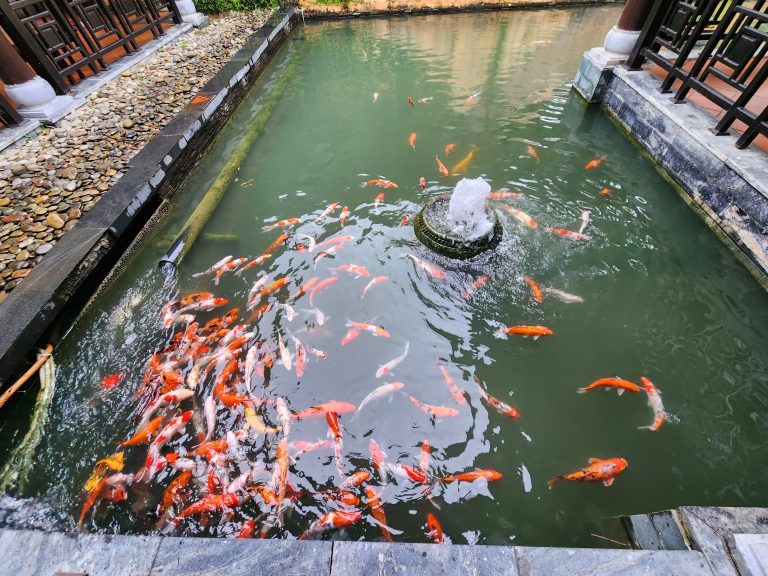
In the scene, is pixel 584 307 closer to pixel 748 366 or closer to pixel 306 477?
pixel 748 366

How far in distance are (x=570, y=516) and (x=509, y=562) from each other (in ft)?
3.83

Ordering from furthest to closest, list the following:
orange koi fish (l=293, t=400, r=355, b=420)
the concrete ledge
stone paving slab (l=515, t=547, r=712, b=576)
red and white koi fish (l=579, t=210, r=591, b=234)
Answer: red and white koi fish (l=579, t=210, r=591, b=234)
the concrete ledge
orange koi fish (l=293, t=400, r=355, b=420)
stone paving slab (l=515, t=547, r=712, b=576)

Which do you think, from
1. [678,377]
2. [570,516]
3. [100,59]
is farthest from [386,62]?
[570,516]

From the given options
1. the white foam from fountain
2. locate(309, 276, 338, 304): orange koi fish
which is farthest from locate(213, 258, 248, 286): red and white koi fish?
the white foam from fountain

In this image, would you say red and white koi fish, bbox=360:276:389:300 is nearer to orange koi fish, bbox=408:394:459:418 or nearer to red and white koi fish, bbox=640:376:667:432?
orange koi fish, bbox=408:394:459:418

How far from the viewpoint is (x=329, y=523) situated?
334 centimetres

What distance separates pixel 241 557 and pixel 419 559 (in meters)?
1.28

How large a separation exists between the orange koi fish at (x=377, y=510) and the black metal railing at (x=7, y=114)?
9.97 meters

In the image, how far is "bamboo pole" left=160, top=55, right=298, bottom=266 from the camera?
591cm

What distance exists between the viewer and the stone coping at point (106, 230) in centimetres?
449

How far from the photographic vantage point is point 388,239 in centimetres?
616

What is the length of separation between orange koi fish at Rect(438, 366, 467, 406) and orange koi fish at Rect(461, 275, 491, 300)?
1.22 meters

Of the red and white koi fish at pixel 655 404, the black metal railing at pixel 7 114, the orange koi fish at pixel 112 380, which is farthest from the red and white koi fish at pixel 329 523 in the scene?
the black metal railing at pixel 7 114

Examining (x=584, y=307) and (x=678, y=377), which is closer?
(x=678, y=377)
